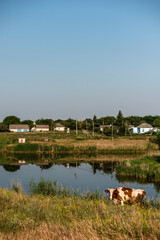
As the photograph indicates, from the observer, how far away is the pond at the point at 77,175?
21.0 m

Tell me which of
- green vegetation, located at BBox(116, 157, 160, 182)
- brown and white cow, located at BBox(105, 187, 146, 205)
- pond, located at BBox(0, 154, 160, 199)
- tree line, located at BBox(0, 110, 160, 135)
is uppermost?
tree line, located at BBox(0, 110, 160, 135)

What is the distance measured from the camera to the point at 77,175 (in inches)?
1063

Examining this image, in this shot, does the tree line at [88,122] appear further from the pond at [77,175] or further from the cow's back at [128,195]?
the cow's back at [128,195]

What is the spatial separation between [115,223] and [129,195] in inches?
308

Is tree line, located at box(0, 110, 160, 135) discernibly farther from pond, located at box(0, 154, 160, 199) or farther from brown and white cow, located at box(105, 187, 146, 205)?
brown and white cow, located at box(105, 187, 146, 205)

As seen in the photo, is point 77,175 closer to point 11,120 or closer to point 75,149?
point 75,149

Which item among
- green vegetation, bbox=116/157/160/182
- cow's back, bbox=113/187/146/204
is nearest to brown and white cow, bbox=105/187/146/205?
cow's back, bbox=113/187/146/204

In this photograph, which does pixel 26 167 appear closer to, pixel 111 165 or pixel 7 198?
pixel 111 165

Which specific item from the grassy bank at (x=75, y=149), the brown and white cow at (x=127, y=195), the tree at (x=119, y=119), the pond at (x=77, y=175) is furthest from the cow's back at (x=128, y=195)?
the tree at (x=119, y=119)

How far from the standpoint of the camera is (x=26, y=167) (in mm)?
31781

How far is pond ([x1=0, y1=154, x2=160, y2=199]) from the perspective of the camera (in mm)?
21031

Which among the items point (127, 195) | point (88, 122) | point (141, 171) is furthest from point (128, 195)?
point (88, 122)

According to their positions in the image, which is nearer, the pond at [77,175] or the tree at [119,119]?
the pond at [77,175]

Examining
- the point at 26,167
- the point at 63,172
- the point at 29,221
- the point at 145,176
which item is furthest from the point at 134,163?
the point at 29,221
